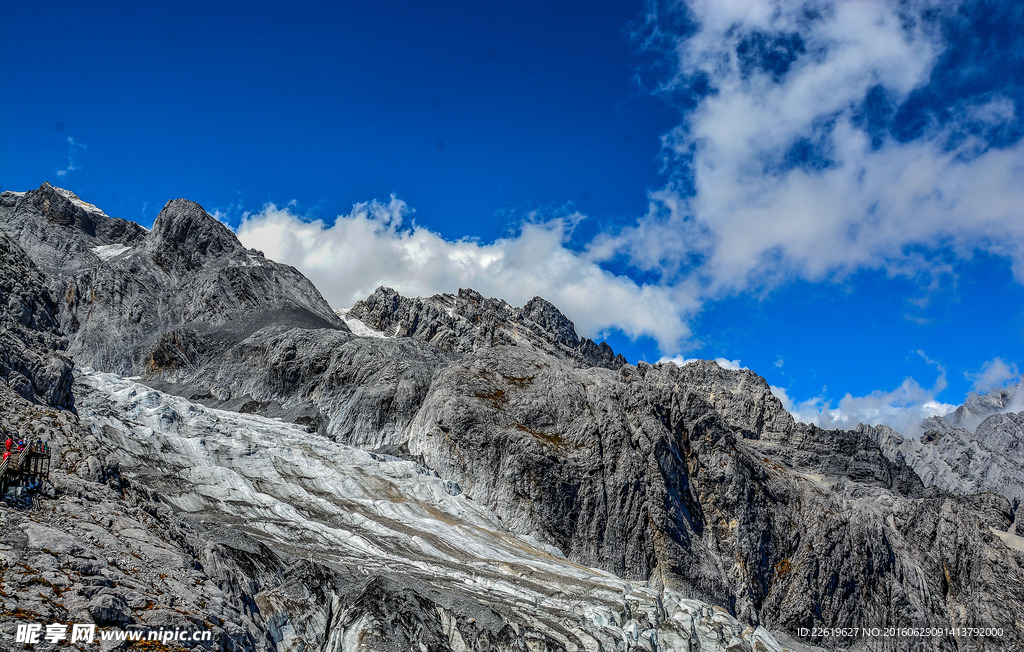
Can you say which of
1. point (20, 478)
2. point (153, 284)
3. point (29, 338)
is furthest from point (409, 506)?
point (153, 284)

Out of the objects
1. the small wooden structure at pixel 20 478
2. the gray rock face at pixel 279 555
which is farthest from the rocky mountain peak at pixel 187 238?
the small wooden structure at pixel 20 478

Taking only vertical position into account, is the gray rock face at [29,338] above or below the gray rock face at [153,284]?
below

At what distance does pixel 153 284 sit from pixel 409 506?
9183 cm

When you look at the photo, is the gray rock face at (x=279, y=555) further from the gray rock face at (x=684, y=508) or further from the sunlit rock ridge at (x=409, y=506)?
the gray rock face at (x=684, y=508)

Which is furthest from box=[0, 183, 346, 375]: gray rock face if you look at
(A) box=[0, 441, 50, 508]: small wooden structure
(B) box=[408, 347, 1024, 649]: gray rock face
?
(A) box=[0, 441, 50, 508]: small wooden structure

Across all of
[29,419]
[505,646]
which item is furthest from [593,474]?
[29,419]

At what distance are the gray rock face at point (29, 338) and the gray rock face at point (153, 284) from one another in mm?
49141

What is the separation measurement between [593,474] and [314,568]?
141ft

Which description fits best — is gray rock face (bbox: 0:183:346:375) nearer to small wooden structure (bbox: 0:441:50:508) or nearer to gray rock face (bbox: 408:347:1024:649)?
gray rock face (bbox: 408:347:1024:649)

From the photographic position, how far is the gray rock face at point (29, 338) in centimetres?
4281

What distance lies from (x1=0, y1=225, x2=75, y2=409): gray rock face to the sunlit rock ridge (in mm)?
264

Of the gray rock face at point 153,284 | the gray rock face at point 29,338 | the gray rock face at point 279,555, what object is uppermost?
the gray rock face at point 153,284

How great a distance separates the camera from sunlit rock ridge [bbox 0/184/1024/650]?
29.1m

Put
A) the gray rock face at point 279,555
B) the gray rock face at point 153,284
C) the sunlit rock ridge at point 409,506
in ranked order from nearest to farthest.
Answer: the gray rock face at point 279,555, the sunlit rock ridge at point 409,506, the gray rock face at point 153,284
